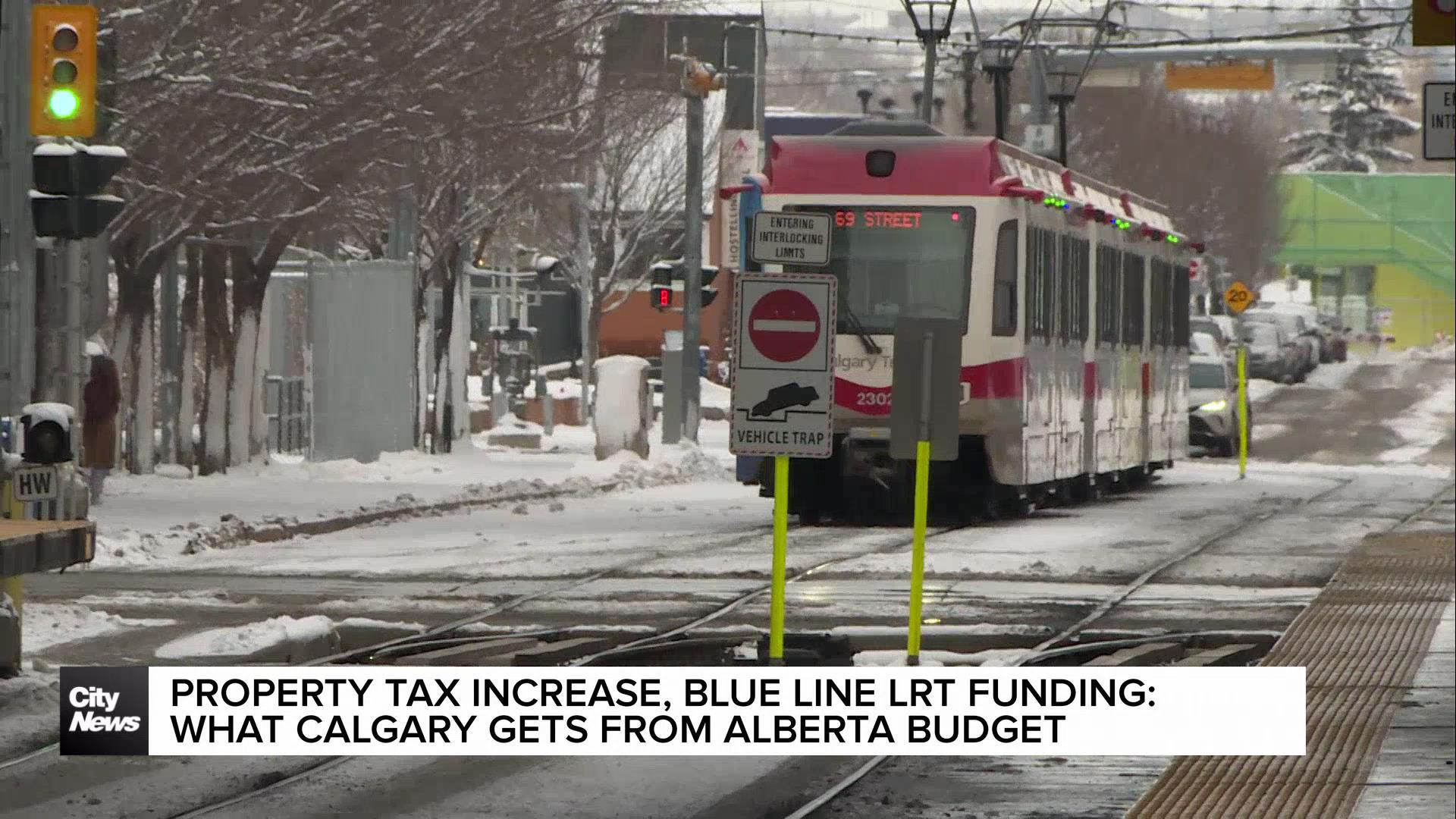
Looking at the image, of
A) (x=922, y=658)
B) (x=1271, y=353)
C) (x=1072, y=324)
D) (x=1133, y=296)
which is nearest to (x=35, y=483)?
(x=922, y=658)

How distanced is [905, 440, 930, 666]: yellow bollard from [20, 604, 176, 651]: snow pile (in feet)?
11.8

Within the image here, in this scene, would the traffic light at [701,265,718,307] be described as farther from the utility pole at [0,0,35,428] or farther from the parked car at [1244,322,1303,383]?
the utility pole at [0,0,35,428]

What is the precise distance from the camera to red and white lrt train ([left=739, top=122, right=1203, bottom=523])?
9.78 metres

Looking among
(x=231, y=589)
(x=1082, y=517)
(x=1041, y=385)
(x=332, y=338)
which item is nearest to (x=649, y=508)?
(x=332, y=338)

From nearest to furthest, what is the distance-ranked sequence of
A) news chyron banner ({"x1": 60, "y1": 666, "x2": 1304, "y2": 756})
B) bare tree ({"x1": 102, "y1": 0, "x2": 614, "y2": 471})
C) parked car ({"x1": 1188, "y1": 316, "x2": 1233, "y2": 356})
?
news chyron banner ({"x1": 60, "y1": 666, "x2": 1304, "y2": 756})
parked car ({"x1": 1188, "y1": 316, "x2": 1233, "y2": 356})
bare tree ({"x1": 102, "y1": 0, "x2": 614, "y2": 471})

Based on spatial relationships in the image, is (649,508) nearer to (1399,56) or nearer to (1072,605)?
(1072,605)

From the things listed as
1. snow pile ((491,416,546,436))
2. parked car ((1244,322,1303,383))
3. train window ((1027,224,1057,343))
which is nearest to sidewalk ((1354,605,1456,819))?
parked car ((1244,322,1303,383))

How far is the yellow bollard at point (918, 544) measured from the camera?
9.81 metres

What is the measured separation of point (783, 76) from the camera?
9477mm

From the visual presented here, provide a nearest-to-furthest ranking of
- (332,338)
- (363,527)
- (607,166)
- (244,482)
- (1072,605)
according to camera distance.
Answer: (607,166), (1072,605), (332,338), (363,527), (244,482)

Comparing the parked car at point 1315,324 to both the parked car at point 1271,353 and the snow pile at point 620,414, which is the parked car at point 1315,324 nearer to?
the parked car at point 1271,353

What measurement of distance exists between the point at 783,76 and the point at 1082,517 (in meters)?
2.79

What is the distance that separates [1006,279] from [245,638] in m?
3.21

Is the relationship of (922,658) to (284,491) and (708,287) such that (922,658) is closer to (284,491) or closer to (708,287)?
(708,287)
